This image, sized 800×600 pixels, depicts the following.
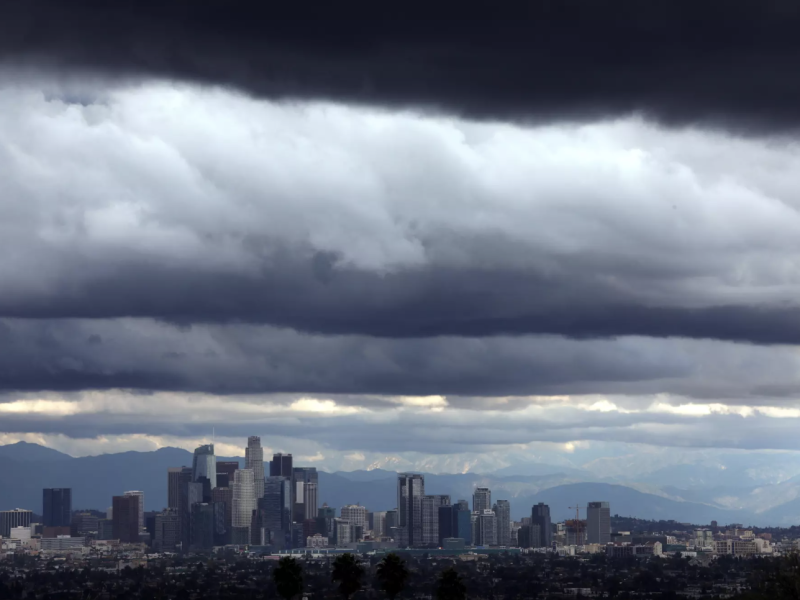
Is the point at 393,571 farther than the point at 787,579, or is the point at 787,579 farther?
the point at 393,571
